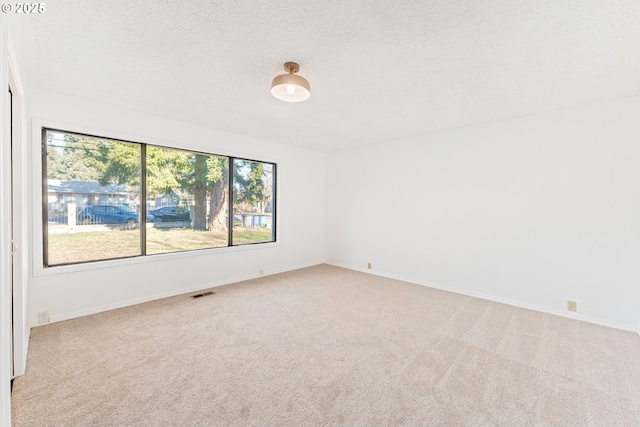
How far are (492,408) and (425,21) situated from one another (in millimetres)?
2626

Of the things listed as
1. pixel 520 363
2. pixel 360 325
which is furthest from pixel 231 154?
pixel 520 363

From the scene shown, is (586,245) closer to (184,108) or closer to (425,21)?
(425,21)

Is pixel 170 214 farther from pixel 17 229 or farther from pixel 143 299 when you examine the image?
pixel 17 229

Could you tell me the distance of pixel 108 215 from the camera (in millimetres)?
3465

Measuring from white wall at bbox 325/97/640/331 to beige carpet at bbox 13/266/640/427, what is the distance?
0.49 m

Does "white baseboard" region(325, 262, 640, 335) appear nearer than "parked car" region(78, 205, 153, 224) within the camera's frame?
Yes

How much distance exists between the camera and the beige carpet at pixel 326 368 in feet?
5.78

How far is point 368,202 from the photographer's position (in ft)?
17.7

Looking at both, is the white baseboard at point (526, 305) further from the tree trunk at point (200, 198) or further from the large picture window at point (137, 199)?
the tree trunk at point (200, 198)

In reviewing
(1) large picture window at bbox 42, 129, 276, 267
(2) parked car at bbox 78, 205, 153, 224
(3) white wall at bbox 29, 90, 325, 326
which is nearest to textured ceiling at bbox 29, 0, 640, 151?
(3) white wall at bbox 29, 90, 325, 326

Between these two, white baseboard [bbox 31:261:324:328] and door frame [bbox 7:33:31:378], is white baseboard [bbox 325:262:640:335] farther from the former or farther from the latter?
door frame [bbox 7:33:31:378]

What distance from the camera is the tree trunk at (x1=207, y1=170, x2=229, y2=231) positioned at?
448 cm

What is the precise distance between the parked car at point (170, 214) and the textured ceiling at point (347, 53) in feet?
4.43

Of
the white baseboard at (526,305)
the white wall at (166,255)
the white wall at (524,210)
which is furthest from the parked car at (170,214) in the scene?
the white baseboard at (526,305)
